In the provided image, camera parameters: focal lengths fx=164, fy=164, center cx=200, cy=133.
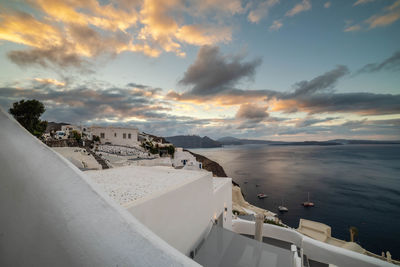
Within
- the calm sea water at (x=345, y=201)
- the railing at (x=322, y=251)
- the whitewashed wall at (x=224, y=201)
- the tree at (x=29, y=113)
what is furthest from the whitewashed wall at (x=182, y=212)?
the calm sea water at (x=345, y=201)

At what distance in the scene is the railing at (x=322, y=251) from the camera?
6.11 metres

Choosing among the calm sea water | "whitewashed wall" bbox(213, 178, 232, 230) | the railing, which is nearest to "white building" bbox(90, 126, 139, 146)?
"whitewashed wall" bbox(213, 178, 232, 230)

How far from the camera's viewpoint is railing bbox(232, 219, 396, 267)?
6.11m

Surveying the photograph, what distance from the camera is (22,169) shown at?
146cm

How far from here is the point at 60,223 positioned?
49.8 inches

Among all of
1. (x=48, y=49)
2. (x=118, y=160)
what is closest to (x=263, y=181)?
(x=118, y=160)

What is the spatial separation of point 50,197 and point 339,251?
975 centimetres

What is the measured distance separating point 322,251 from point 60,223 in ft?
31.6

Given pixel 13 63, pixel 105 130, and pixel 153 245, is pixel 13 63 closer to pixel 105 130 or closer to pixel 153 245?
pixel 153 245

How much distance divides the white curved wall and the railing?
7270 mm

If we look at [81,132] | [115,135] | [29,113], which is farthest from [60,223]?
[81,132]

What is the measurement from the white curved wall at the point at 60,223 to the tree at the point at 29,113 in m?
22.1

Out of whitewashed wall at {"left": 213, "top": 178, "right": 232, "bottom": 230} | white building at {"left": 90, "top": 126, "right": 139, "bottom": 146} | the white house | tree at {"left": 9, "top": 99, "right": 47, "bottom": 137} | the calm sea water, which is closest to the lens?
whitewashed wall at {"left": 213, "top": 178, "right": 232, "bottom": 230}

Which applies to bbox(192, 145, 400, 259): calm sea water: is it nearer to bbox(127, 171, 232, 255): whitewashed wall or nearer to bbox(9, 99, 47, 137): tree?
bbox(127, 171, 232, 255): whitewashed wall
